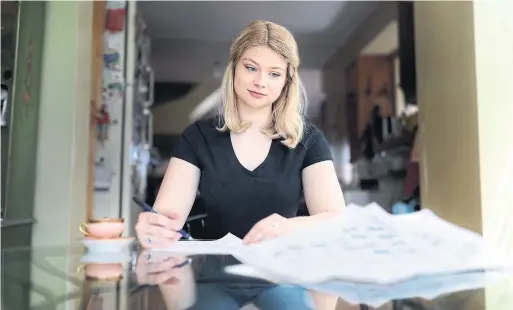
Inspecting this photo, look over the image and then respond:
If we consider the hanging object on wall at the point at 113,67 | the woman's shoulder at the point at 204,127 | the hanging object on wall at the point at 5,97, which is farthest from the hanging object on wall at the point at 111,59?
the woman's shoulder at the point at 204,127

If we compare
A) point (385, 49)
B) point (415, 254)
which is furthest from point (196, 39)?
point (415, 254)

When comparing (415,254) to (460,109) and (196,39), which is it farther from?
(196,39)

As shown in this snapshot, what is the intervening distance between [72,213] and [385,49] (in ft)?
7.74

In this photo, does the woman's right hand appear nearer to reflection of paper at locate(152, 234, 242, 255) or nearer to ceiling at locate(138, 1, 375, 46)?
reflection of paper at locate(152, 234, 242, 255)

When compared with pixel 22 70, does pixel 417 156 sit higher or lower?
lower

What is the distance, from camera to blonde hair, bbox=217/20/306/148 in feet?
2.99

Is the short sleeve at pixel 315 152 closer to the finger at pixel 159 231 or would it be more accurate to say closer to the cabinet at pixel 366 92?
the finger at pixel 159 231

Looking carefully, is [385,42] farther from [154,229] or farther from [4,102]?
[154,229]

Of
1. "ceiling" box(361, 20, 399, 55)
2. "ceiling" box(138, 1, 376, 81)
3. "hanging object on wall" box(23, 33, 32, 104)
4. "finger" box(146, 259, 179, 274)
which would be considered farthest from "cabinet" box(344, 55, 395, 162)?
"finger" box(146, 259, 179, 274)

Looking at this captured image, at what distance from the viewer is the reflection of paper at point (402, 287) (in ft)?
1.32

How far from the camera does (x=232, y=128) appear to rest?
3.03 ft

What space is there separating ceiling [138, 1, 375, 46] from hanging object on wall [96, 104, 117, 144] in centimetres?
97

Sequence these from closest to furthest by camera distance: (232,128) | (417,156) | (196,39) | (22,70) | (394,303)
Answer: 1. (394,303)
2. (232,128)
3. (22,70)
4. (417,156)
5. (196,39)

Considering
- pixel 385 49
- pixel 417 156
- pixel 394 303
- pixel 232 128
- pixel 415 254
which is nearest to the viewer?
pixel 394 303
